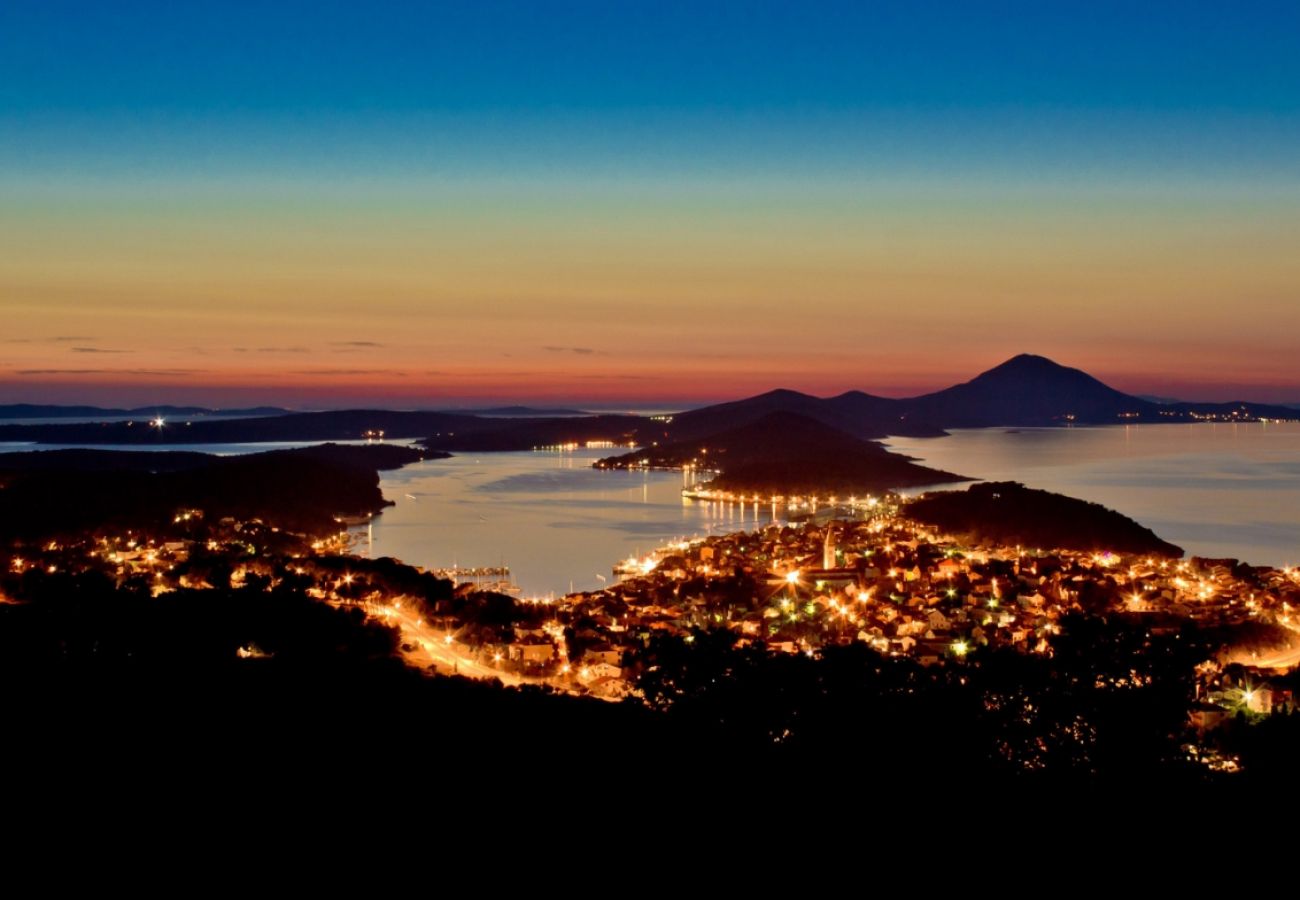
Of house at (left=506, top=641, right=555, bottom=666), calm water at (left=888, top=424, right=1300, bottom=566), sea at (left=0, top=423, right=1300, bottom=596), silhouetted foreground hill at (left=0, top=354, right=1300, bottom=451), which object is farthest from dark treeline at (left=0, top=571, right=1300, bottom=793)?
silhouetted foreground hill at (left=0, top=354, right=1300, bottom=451)

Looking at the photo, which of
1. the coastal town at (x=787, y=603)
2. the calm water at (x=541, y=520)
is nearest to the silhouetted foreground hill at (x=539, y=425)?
the calm water at (x=541, y=520)

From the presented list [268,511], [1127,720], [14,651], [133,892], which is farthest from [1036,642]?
[268,511]

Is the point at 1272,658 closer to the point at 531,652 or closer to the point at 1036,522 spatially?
the point at 531,652

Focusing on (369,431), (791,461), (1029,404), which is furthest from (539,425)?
(1029,404)

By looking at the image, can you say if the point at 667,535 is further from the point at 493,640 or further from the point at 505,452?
the point at 505,452

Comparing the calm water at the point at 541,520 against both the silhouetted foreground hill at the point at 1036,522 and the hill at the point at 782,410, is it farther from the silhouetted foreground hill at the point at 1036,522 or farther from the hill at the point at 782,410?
the hill at the point at 782,410

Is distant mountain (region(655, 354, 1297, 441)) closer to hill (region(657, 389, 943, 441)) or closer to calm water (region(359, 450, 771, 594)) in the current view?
hill (region(657, 389, 943, 441))
